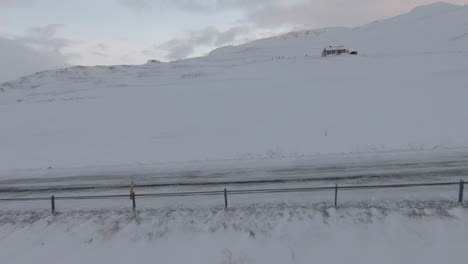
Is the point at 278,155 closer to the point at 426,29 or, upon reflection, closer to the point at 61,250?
the point at 61,250

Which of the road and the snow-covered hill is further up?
the snow-covered hill

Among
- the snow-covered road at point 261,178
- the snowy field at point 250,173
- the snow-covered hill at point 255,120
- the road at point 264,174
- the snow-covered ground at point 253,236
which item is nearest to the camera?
the snow-covered ground at point 253,236

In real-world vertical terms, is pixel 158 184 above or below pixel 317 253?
above

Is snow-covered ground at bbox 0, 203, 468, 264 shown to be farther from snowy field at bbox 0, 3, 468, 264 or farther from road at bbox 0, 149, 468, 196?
road at bbox 0, 149, 468, 196

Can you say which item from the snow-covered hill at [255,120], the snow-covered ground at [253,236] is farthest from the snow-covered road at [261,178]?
the snow-covered hill at [255,120]

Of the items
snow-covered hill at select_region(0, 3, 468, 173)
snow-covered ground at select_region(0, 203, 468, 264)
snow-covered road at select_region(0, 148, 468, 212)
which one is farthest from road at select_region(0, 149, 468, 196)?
snow-covered ground at select_region(0, 203, 468, 264)

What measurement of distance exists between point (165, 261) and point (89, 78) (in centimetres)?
7782

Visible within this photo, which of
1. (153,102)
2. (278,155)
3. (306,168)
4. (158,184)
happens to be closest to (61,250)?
(158,184)

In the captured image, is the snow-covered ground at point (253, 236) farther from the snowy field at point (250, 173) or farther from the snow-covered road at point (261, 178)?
the snow-covered road at point (261, 178)

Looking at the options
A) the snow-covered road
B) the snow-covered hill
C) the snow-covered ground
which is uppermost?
the snow-covered hill

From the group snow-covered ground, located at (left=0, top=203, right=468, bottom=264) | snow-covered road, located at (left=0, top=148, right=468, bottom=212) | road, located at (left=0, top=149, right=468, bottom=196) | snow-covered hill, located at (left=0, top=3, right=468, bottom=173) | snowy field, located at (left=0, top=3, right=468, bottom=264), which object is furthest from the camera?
snow-covered hill, located at (left=0, top=3, right=468, bottom=173)

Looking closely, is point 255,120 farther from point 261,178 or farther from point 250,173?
point 261,178

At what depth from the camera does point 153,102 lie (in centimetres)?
3456

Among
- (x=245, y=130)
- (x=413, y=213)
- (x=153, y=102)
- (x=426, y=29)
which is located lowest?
(x=413, y=213)
